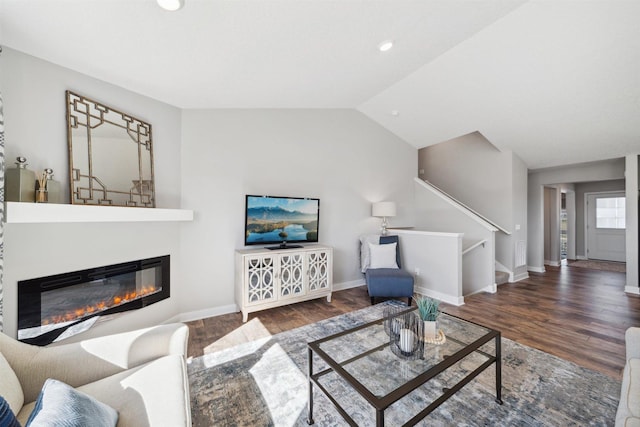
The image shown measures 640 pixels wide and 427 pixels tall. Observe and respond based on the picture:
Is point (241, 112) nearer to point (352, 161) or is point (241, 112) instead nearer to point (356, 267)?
point (352, 161)

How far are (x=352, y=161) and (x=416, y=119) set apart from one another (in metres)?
1.26

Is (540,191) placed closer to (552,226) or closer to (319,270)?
(552,226)

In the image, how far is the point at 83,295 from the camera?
6.87 feet

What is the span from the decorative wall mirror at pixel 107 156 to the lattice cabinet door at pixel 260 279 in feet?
3.94

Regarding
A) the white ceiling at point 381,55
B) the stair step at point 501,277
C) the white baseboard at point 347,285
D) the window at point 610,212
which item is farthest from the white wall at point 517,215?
the window at point 610,212

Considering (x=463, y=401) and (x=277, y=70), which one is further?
(x=277, y=70)

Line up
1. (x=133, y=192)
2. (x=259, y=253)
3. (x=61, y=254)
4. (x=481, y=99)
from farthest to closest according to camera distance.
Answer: (x=481, y=99), (x=259, y=253), (x=133, y=192), (x=61, y=254)

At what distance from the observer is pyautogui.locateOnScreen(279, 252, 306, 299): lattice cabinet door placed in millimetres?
3121

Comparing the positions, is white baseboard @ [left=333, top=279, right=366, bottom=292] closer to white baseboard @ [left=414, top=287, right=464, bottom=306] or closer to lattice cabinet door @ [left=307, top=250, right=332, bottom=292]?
lattice cabinet door @ [left=307, top=250, right=332, bottom=292]

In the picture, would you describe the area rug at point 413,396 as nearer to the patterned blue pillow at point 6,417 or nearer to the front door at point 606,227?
the patterned blue pillow at point 6,417

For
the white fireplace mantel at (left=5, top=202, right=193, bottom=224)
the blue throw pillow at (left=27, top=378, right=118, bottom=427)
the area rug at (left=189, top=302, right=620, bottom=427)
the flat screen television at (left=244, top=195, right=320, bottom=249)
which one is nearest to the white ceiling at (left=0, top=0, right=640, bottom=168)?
the white fireplace mantel at (left=5, top=202, right=193, bottom=224)

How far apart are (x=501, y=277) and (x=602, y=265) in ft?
12.9

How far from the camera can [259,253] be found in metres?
2.96

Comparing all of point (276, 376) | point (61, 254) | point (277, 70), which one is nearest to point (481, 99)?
point (277, 70)
